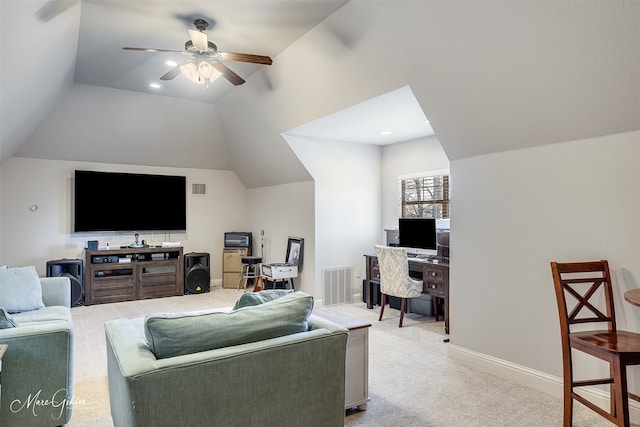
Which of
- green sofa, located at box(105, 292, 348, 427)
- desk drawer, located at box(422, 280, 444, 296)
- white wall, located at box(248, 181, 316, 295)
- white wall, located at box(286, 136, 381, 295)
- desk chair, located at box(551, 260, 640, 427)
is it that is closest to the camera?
Answer: green sofa, located at box(105, 292, 348, 427)

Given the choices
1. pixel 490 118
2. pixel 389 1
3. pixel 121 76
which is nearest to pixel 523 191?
pixel 490 118

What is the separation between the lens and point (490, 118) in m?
2.95

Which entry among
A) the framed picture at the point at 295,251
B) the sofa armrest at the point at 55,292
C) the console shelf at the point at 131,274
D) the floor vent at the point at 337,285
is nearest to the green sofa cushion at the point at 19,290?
the sofa armrest at the point at 55,292

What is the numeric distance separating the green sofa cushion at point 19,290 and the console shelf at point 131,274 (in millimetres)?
2406

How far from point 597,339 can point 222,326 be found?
2123 mm

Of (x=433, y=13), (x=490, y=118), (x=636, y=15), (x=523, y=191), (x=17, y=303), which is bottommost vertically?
(x=17, y=303)

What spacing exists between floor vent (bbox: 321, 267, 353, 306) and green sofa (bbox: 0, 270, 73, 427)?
3.64m

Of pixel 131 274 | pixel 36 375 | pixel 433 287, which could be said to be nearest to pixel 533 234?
pixel 433 287

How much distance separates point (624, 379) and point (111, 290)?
615 centimetres

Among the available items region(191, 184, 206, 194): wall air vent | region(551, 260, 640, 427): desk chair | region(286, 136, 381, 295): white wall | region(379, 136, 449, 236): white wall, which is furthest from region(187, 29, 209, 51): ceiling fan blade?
region(191, 184, 206, 194): wall air vent

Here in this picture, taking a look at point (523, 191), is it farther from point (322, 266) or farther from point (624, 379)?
point (322, 266)

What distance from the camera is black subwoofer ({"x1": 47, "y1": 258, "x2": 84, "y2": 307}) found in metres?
5.38

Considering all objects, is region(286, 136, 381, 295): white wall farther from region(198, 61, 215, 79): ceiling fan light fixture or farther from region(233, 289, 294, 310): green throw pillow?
region(233, 289, 294, 310): green throw pillow

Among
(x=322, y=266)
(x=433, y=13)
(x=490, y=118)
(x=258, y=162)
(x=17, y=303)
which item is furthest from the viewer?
(x=258, y=162)
